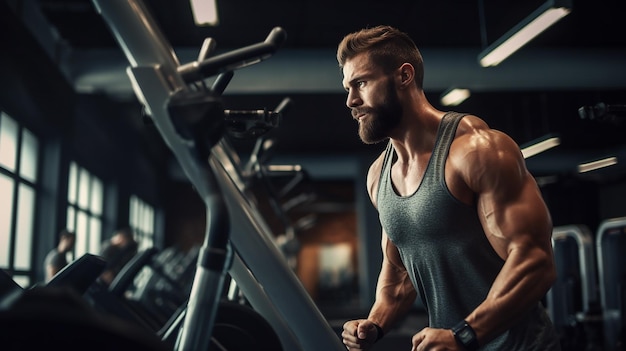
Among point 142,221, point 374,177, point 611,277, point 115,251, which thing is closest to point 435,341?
point 374,177

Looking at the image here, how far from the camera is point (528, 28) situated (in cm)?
410

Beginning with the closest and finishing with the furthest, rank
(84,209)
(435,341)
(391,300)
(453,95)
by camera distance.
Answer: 1. (435,341)
2. (391,300)
3. (453,95)
4. (84,209)

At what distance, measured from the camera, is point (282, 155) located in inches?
457

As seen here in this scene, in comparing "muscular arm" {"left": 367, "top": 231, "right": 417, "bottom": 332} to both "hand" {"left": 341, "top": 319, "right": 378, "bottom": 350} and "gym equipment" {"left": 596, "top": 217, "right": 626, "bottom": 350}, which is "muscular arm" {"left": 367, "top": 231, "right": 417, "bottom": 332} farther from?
"gym equipment" {"left": 596, "top": 217, "right": 626, "bottom": 350}

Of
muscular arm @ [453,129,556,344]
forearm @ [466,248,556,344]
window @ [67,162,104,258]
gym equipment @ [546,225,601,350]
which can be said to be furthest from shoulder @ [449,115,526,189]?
window @ [67,162,104,258]

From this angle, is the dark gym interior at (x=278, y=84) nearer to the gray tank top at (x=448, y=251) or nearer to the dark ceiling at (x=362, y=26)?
the dark ceiling at (x=362, y=26)

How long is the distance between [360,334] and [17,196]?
467 centimetres

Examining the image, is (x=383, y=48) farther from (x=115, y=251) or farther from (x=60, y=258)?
(x=115, y=251)

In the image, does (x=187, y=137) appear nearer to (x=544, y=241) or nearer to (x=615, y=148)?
(x=544, y=241)

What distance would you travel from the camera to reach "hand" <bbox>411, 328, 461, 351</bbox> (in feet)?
3.85

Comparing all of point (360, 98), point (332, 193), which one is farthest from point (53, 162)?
point (332, 193)

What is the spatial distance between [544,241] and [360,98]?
20.8 inches

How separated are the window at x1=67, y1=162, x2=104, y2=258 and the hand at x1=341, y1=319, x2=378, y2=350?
563cm

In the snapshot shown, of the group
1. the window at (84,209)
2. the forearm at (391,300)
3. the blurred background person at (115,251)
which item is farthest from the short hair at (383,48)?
Result: the window at (84,209)
